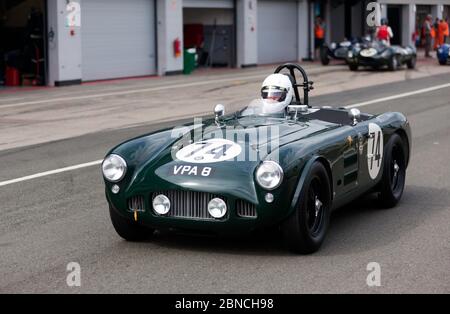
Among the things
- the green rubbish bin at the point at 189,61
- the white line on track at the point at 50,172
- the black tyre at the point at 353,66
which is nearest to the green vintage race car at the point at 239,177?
the white line on track at the point at 50,172

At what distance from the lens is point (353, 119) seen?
761 cm

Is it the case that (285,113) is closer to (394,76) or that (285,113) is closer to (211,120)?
(211,120)

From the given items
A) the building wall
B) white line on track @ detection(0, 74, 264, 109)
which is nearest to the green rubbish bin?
white line on track @ detection(0, 74, 264, 109)

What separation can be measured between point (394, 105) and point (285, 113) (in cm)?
1090

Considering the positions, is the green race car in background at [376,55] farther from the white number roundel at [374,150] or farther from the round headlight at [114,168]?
the round headlight at [114,168]

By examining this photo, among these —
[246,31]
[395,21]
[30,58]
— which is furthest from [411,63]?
[395,21]

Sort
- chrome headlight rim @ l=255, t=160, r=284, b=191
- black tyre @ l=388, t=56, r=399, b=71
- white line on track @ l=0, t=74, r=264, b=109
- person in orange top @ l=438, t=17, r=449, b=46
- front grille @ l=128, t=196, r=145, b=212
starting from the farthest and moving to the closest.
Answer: person in orange top @ l=438, t=17, r=449, b=46 < black tyre @ l=388, t=56, r=399, b=71 < white line on track @ l=0, t=74, r=264, b=109 < front grille @ l=128, t=196, r=145, b=212 < chrome headlight rim @ l=255, t=160, r=284, b=191

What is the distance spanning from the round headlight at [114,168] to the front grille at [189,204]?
1.37 ft

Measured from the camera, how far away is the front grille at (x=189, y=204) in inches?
239

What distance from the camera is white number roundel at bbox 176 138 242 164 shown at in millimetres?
6301

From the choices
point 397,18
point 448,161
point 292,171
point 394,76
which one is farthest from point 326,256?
point 397,18

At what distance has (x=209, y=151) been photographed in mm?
6418

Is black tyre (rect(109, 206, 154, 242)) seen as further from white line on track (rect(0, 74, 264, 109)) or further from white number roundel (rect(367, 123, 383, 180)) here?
white line on track (rect(0, 74, 264, 109))

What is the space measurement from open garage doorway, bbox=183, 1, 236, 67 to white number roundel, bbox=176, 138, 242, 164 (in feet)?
85.5
